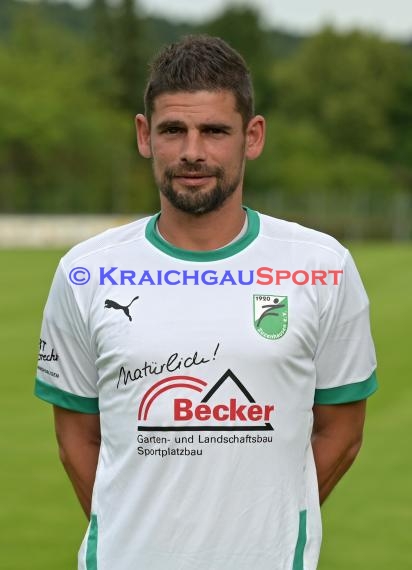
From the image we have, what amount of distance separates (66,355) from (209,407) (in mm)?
485

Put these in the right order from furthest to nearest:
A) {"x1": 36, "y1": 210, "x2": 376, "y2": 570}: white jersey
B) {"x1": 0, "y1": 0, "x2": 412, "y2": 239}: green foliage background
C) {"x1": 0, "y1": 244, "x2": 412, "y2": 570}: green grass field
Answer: {"x1": 0, "y1": 0, "x2": 412, "y2": 239}: green foliage background < {"x1": 0, "y1": 244, "x2": 412, "y2": 570}: green grass field < {"x1": 36, "y1": 210, "x2": 376, "y2": 570}: white jersey

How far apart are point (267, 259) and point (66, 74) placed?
90.1 meters

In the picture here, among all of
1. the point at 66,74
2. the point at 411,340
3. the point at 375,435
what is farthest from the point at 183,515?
the point at 66,74

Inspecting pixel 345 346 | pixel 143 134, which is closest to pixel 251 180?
pixel 143 134

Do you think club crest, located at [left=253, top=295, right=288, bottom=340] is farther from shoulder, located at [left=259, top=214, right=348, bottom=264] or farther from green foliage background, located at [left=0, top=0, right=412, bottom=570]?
green foliage background, located at [left=0, top=0, right=412, bottom=570]

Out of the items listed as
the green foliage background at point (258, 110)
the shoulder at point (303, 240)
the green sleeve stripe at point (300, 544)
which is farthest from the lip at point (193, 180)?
the green foliage background at point (258, 110)

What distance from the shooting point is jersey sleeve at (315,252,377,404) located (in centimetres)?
321

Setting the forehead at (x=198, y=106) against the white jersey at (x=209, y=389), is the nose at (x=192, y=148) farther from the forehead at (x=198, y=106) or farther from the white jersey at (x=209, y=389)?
the white jersey at (x=209, y=389)

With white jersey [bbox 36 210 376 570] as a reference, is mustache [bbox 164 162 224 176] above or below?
above

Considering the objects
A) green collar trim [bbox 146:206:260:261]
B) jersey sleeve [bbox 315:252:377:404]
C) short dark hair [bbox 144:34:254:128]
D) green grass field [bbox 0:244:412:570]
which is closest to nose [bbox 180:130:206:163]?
short dark hair [bbox 144:34:254:128]

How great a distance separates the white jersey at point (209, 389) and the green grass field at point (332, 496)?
321 cm

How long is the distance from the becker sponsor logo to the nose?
58 centimetres

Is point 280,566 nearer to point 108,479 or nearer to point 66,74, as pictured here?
point 108,479

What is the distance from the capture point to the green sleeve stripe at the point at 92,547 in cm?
317
